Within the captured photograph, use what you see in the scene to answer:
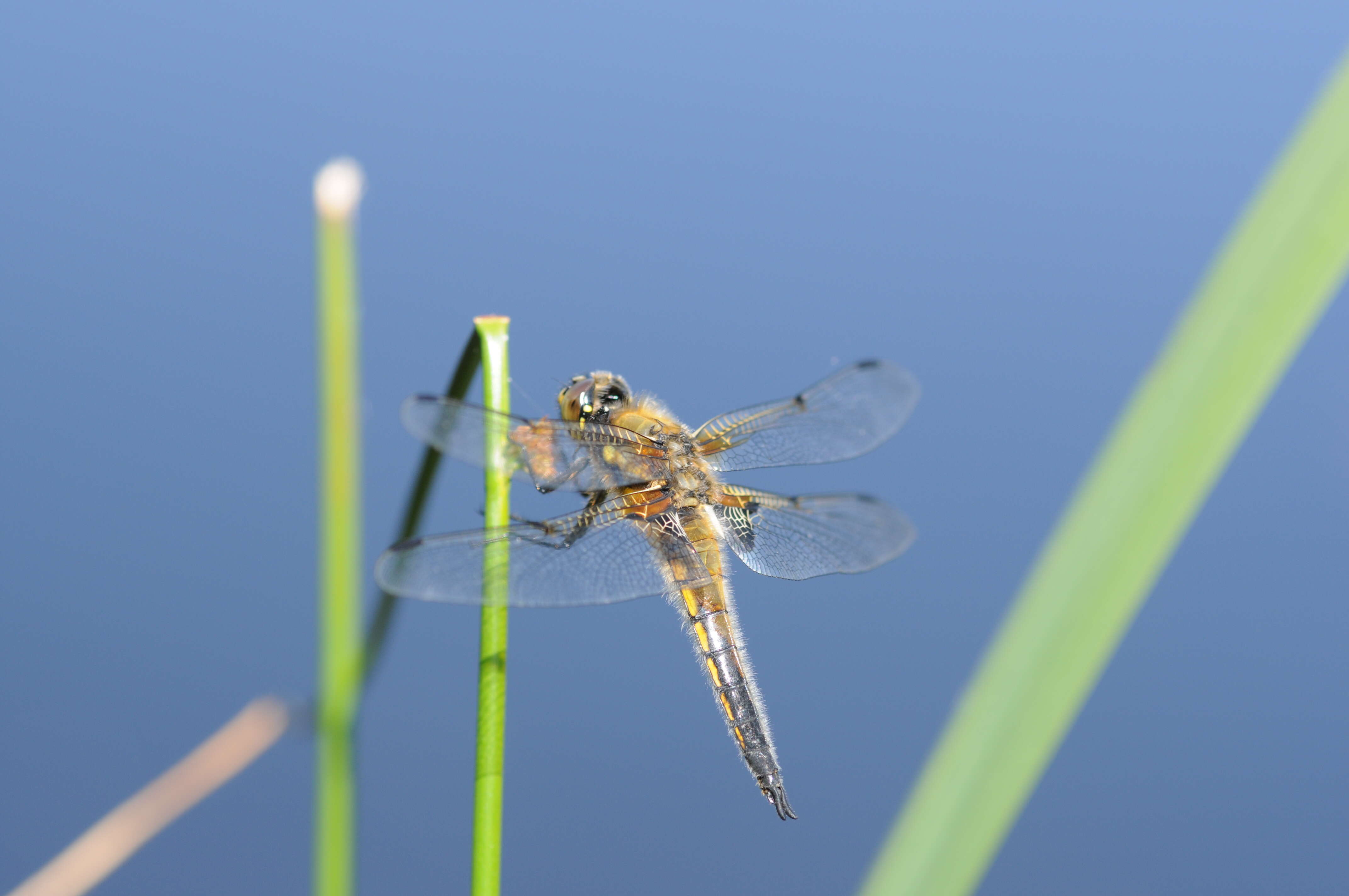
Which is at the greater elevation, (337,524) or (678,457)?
(678,457)

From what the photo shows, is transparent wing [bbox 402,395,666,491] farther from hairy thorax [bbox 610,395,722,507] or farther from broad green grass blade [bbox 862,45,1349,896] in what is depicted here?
broad green grass blade [bbox 862,45,1349,896]

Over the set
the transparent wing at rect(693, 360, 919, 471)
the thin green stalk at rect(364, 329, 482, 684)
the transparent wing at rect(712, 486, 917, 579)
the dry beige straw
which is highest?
the transparent wing at rect(693, 360, 919, 471)

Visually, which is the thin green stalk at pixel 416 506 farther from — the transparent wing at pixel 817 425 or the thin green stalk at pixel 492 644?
the transparent wing at pixel 817 425

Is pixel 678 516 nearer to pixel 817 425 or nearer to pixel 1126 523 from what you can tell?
pixel 817 425

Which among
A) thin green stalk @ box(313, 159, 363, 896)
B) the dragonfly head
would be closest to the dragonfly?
the dragonfly head

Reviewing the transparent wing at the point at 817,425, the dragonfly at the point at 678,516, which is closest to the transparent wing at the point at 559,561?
the dragonfly at the point at 678,516

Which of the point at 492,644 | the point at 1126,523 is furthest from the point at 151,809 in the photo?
the point at 1126,523

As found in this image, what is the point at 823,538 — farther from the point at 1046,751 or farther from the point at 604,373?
the point at 1046,751
